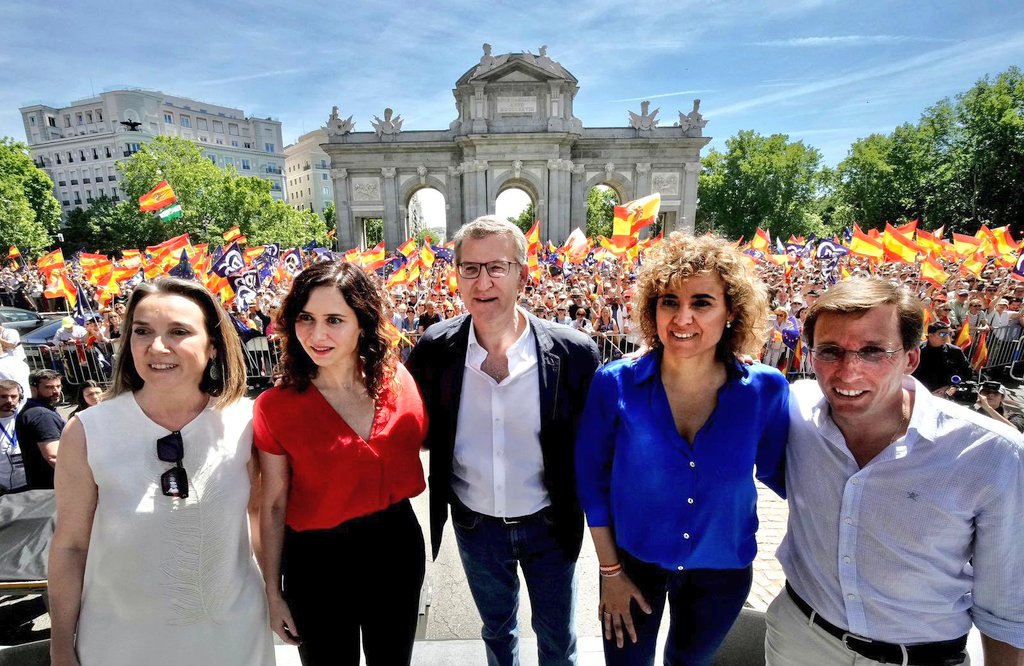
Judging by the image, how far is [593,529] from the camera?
198cm

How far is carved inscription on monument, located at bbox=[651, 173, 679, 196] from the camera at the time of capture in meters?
37.5

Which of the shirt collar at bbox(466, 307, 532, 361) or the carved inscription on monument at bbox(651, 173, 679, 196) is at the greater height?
the carved inscription on monument at bbox(651, 173, 679, 196)

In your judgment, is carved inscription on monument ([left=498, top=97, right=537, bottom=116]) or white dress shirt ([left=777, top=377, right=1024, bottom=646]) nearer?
white dress shirt ([left=777, top=377, right=1024, bottom=646])

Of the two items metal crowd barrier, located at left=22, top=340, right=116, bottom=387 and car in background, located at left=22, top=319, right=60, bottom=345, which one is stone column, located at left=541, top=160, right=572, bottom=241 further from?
metal crowd barrier, located at left=22, top=340, right=116, bottom=387

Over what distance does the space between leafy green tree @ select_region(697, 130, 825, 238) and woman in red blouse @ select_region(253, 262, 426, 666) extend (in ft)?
165

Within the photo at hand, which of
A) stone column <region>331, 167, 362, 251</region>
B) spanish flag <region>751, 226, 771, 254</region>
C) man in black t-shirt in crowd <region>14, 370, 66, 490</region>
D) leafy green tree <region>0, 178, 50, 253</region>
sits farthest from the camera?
stone column <region>331, 167, 362, 251</region>

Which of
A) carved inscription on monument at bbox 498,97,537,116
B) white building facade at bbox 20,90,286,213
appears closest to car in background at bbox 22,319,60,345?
carved inscription on monument at bbox 498,97,537,116

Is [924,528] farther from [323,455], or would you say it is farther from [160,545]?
[160,545]

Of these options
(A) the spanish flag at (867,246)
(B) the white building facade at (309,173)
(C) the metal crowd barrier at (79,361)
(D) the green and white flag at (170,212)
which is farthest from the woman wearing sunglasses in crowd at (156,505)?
(B) the white building facade at (309,173)

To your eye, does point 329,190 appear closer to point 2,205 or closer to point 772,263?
point 2,205

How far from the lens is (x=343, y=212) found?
36.9m

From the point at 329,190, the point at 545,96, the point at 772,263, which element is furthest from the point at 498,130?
the point at 329,190

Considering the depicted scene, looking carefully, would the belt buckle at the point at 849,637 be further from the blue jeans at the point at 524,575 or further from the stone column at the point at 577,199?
the stone column at the point at 577,199

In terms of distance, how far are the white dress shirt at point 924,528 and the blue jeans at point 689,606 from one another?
34 cm
